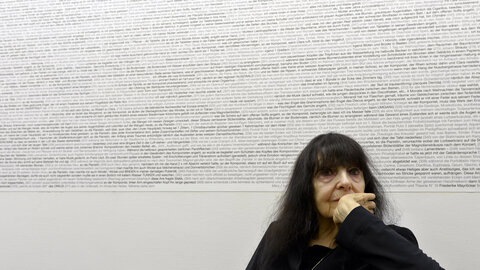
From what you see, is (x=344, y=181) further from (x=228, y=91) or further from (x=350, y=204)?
(x=228, y=91)

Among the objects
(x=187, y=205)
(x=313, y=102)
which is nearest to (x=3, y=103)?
(x=187, y=205)

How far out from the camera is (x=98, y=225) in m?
2.90

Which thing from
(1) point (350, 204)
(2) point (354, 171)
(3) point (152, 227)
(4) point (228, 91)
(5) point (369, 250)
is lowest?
(3) point (152, 227)

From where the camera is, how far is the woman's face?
5.76 feet

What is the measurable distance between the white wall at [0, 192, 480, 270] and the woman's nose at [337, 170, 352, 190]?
0.92 metres

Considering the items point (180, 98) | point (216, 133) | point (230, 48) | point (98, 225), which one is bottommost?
point (98, 225)

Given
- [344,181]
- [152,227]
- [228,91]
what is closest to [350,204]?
[344,181]

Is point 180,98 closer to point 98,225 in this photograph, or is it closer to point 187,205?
point 187,205

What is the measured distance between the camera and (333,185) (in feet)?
5.81

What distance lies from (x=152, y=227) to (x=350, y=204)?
156 cm

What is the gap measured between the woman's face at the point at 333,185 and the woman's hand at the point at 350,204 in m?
0.04

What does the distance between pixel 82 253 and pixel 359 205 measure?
6.65 feet

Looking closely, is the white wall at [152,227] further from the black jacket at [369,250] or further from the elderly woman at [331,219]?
the black jacket at [369,250]

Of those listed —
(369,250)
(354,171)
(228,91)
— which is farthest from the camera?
(228,91)
